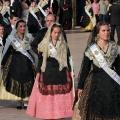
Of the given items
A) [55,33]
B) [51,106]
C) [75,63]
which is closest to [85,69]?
[55,33]

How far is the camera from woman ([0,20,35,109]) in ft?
37.1

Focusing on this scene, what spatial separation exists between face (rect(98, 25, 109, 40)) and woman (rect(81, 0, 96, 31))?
2071 centimetres

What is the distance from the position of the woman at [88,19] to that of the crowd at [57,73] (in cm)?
1620

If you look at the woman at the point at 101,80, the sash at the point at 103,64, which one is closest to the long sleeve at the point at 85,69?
the woman at the point at 101,80

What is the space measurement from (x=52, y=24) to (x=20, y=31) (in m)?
1.93

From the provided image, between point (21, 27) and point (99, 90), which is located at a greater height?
point (21, 27)

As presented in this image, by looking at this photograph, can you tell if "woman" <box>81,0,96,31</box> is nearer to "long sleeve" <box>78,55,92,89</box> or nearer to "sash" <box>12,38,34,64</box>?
"sash" <box>12,38,34,64</box>

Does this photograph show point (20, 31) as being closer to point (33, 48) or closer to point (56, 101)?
point (33, 48)

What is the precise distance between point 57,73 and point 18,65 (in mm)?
1931

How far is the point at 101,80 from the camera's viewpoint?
8.09 meters

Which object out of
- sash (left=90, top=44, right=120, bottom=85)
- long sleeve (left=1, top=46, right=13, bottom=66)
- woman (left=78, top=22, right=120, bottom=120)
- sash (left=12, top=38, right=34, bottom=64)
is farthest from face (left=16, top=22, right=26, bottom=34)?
sash (left=90, top=44, right=120, bottom=85)

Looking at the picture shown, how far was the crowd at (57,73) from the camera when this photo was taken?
8.05 metres

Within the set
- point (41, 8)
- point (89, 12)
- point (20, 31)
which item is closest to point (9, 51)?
point (20, 31)

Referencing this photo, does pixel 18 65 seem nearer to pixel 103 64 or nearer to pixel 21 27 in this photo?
pixel 21 27
